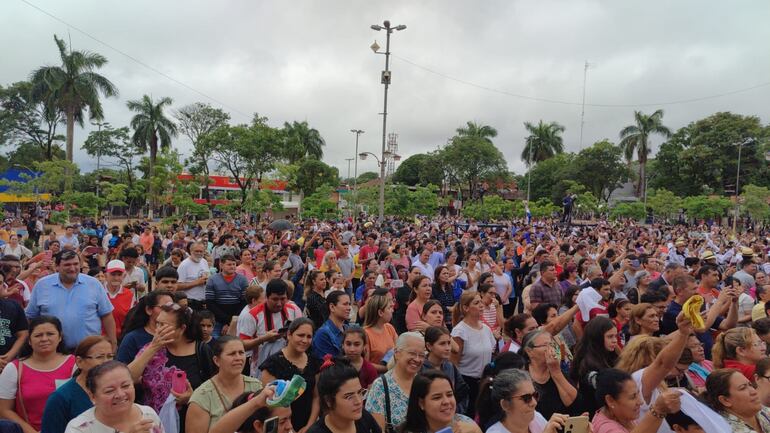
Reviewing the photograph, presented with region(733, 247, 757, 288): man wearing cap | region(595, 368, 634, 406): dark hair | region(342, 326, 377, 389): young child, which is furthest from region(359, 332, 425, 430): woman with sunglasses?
region(733, 247, 757, 288): man wearing cap

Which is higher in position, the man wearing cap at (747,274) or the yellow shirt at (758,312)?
the man wearing cap at (747,274)

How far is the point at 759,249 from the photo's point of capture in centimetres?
1391

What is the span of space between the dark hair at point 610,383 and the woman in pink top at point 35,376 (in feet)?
11.5

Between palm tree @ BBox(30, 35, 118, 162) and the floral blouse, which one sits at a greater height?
palm tree @ BBox(30, 35, 118, 162)

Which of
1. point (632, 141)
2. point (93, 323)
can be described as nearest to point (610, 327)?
point (93, 323)

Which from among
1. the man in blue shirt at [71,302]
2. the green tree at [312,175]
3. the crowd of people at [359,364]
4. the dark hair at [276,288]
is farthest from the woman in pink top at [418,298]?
the green tree at [312,175]

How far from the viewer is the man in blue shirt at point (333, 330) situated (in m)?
4.26

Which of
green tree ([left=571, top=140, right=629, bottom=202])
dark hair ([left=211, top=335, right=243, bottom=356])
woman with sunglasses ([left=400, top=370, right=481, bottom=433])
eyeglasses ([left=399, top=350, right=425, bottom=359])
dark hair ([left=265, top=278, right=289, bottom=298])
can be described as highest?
green tree ([left=571, top=140, right=629, bottom=202])

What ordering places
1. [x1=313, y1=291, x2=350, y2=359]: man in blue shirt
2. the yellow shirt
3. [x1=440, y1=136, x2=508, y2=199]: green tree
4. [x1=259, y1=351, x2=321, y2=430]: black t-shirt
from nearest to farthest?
[x1=259, y1=351, x2=321, y2=430]: black t-shirt
[x1=313, y1=291, x2=350, y2=359]: man in blue shirt
the yellow shirt
[x1=440, y1=136, x2=508, y2=199]: green tree

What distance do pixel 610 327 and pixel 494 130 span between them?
2380 inches

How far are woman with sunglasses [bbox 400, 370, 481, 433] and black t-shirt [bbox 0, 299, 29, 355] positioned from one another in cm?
342

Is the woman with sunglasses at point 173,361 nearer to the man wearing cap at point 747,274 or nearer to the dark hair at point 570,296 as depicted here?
the dark hair at point 570,296

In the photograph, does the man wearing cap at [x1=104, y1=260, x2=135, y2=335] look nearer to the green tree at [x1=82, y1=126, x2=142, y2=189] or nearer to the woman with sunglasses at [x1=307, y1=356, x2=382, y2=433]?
the woman with sunglasses at [x1=307, y1=356, x2=382, y2=433]

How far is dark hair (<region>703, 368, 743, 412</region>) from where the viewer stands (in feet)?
10.0
